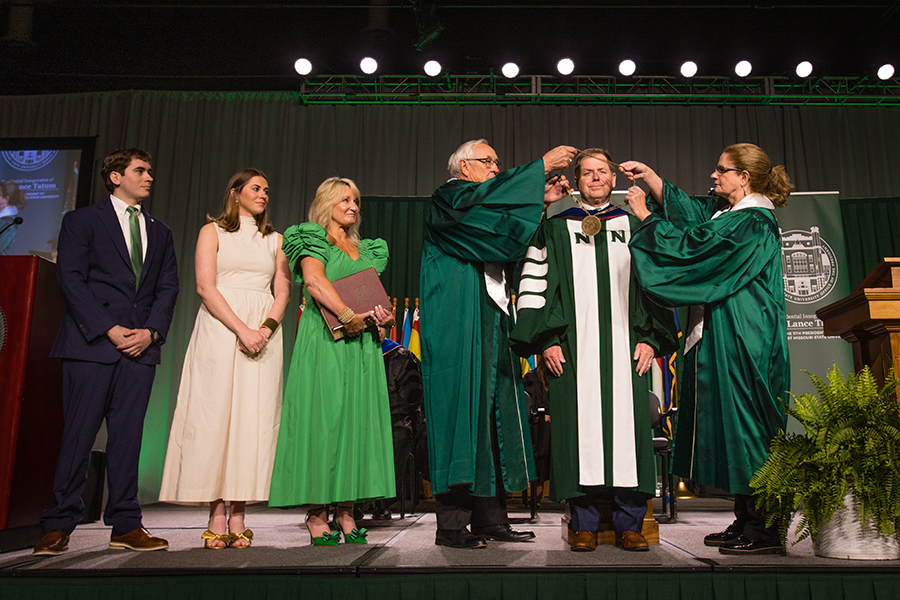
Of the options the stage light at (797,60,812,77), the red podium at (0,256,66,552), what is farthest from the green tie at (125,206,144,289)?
the stage light at (797,60,812,77)

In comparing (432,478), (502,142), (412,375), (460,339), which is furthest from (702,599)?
(502,142)

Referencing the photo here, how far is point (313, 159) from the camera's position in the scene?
817cm

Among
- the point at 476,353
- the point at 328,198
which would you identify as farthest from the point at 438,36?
the point at 476,353

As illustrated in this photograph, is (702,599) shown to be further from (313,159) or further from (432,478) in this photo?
(313,159)

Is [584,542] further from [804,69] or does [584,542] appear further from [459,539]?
[804,69]

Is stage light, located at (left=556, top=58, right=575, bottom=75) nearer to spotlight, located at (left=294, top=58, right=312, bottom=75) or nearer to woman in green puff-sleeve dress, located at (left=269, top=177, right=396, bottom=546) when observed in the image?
spotlight, located at (left=294, top=58, right=312, bottom=75)

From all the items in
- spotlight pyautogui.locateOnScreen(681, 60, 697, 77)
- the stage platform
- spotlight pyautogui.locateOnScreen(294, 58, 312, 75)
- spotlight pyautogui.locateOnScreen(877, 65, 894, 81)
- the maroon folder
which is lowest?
the stage platform

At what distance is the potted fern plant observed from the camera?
8.17ft

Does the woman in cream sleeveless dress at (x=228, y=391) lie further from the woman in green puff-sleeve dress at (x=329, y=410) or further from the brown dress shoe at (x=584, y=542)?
the brown dress shoe at (x=584, y=542)

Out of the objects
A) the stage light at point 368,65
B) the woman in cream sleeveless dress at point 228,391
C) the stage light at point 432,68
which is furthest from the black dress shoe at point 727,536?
the stage light at point 368,65

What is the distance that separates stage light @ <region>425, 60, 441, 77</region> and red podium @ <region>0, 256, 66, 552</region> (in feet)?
16.0

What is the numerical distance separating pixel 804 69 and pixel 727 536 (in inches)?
240

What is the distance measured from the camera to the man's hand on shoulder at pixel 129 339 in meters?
2.97

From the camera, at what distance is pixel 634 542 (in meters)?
2.72
